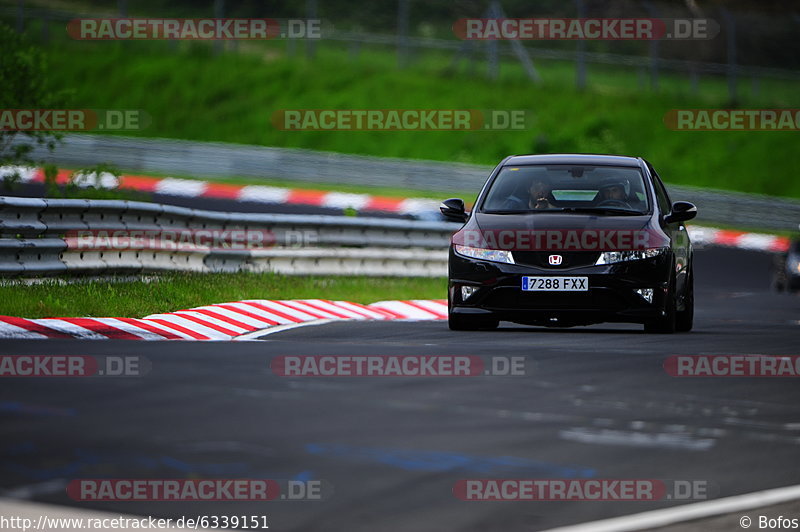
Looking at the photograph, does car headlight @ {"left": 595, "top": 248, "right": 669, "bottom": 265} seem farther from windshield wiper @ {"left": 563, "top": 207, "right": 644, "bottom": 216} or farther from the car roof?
the car roof

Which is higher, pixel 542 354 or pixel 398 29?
pixel 398 29

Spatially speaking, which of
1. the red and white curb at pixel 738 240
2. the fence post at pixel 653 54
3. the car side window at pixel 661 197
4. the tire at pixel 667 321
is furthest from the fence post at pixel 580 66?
the tire at pixel 667 321

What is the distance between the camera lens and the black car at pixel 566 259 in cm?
1229

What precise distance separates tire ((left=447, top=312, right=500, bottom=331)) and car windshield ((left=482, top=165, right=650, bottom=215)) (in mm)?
968

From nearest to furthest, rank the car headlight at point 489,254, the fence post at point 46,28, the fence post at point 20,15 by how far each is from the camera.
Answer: the car headlight at point 489,254, the fence post at point 20,15, the fence post at point 46,28

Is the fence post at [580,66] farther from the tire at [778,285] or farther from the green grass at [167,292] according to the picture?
the green grass at [167,292]

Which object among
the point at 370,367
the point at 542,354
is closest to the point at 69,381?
the point at 370,367

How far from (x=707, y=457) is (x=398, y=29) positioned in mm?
34855

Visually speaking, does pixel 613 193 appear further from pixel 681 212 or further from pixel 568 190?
pixel 681 212

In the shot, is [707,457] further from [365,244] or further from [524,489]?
[365,244]

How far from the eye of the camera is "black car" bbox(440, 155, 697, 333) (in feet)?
40.3

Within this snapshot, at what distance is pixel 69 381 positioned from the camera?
7773 millimetres
